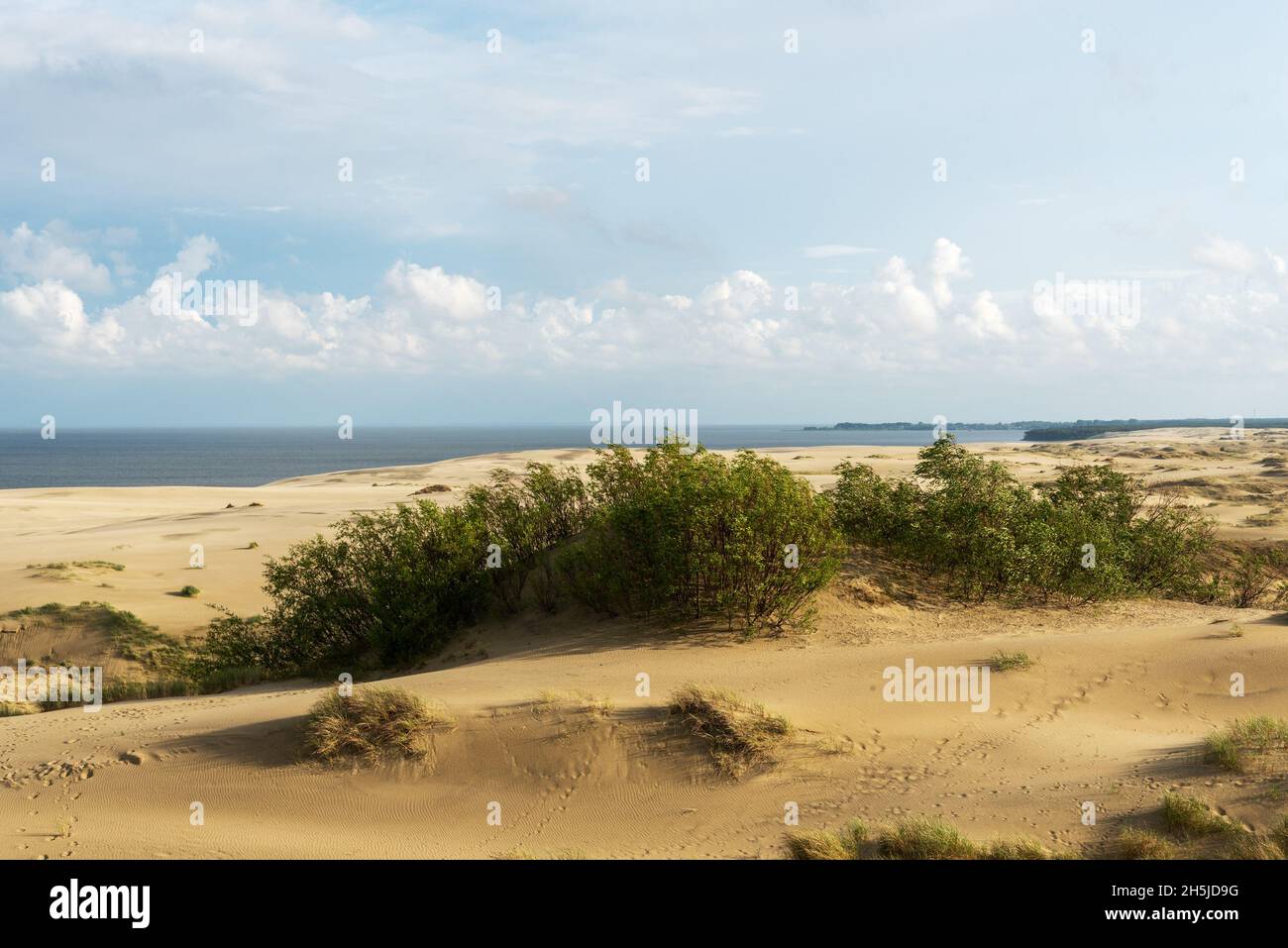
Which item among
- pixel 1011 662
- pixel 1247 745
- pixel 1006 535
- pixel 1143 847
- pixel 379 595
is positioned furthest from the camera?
pixel 1006 535

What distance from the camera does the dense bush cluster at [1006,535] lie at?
1580 centimetres

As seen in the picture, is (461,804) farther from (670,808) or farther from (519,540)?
(519,540)

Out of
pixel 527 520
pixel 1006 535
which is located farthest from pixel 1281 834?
pixel 527 520

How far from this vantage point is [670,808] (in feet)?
25.7

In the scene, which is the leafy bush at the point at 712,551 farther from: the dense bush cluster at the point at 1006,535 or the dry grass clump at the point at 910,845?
the dry grass clump at the point at 910,845

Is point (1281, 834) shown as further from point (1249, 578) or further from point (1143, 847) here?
point (1249, 578)

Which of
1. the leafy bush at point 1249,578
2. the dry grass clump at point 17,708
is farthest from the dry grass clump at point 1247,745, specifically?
the dry grass clump at point 17,708

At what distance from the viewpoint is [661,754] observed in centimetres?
855

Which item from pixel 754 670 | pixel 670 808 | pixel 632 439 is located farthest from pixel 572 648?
pixel 670 808

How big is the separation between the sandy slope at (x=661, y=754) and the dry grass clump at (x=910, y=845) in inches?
15.9

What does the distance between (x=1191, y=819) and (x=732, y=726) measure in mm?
3805

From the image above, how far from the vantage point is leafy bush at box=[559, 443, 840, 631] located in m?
13.3

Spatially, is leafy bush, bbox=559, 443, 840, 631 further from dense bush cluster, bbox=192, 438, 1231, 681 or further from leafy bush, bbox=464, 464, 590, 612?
leafy bush, bbox=464, 464, 590, 612
